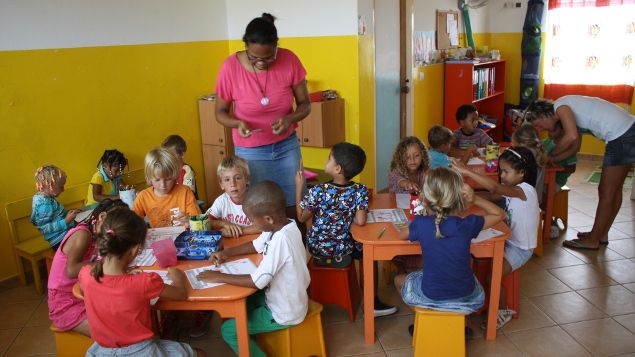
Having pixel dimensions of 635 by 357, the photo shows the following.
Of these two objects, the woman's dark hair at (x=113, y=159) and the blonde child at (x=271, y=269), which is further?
the woman's dark hair at (x=113, y=159)

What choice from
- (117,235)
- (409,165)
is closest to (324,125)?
(409,165)

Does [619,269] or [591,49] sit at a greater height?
[591,49]

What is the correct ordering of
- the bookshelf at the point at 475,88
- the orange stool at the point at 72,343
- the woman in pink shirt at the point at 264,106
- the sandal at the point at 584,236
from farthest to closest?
the bookshelf at the point at 475,88 → the sandal at the point at 584,236 → the woman in pink shirt at the point at 264,106 → the orange stool at the point at 72,343

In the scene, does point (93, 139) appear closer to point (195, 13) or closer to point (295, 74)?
point (195, 13)

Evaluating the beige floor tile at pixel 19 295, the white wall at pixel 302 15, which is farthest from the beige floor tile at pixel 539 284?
the beige floor tile at pixel 19 295

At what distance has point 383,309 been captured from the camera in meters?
3.39

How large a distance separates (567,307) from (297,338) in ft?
6.24

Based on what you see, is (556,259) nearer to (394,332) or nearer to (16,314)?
(394,332)

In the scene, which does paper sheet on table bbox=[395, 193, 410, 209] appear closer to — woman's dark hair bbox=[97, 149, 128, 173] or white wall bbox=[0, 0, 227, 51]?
woman's dark hair bbox=[97, 149, 128, 173]

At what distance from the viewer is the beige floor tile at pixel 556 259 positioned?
13.5ft

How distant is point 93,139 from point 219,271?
2.68 meters

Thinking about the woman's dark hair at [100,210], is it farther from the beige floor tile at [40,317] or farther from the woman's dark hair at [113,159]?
the woman's dark hair at [113,159]

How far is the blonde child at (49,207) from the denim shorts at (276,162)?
1339mm

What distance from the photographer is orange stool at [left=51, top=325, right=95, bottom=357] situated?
101 inches
